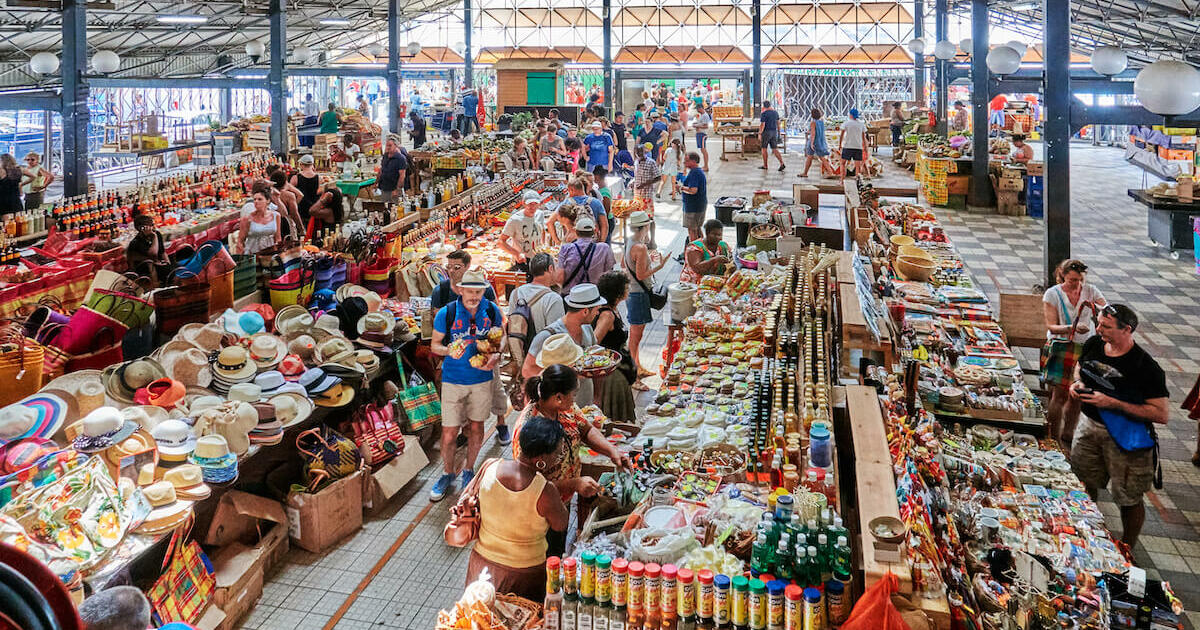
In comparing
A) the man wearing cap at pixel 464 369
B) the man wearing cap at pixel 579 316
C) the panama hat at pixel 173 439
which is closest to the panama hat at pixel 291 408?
the panama hat at pixel 173 439

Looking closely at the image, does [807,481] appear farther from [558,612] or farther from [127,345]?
[127,345]

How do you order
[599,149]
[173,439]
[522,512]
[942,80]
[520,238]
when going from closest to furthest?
[522,512] → [173,439] → [520,238] → [599,149] → [942,80]

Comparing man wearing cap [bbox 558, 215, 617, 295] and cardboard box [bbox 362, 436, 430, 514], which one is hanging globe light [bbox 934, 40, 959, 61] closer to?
man wearing cap [bbox 558, 215, 617, 295]

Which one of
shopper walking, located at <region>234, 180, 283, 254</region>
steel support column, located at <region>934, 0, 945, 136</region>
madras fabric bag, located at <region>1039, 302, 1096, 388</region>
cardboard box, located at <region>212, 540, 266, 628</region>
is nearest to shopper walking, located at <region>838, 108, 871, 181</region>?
steel support column, located at <region>934, 0, 945, 136</region>

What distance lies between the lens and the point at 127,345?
561 cm

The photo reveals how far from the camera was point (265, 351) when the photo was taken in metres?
5.58

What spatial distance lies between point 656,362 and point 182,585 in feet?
15.0

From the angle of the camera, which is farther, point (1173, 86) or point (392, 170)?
point (392, 170)

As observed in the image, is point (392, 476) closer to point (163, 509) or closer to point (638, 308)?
point (163, 509)

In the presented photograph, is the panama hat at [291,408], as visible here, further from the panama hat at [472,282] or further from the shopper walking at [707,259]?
the shopper walking at [707,259]

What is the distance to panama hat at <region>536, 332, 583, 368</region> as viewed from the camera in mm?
4906

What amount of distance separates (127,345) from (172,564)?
6.55ft

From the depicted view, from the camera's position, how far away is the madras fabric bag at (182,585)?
13.0 feet

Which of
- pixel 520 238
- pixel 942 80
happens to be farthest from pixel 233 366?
pixel 942 80
